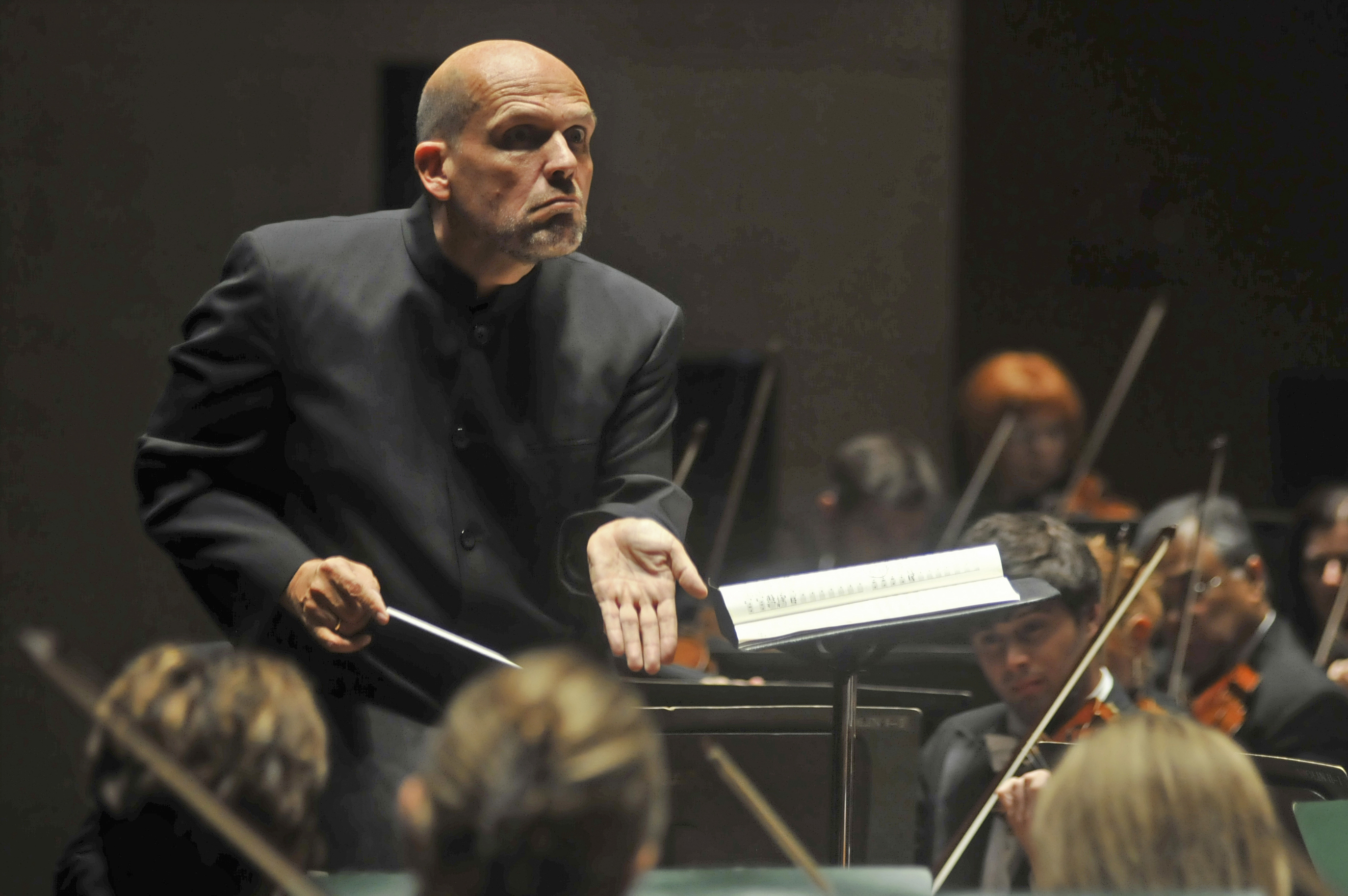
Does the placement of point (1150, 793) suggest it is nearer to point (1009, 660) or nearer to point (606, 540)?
point (606, 540)

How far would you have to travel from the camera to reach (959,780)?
213 cm

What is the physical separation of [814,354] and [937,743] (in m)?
2.60

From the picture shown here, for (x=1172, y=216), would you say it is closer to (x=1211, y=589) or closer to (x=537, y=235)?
(x=1211, y=589)

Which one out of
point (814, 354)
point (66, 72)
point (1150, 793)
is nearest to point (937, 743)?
point (1150, 793)

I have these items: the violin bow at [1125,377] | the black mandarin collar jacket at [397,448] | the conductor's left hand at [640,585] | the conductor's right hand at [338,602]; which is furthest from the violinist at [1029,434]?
the conductor's right hand at [338,602]

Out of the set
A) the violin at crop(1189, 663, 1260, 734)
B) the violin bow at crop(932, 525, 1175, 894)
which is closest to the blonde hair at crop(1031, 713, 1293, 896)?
the violin bow at crop(932, 525, 1175, 894)

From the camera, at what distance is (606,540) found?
153 cm

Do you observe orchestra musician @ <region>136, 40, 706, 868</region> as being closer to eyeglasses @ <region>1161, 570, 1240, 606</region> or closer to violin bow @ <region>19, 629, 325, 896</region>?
violin bow @ <region>19, 629, 325, 896</region>

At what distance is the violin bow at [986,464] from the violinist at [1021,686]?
173 cm

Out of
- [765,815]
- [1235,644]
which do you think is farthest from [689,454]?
[765,815]

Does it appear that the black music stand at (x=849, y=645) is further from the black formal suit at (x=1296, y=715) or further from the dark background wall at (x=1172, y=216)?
the dark background wall at (x=1172, y=216)

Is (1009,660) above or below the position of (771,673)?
above

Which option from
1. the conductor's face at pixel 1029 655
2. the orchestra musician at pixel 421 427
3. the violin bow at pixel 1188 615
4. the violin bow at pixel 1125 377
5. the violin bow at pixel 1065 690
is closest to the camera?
the violin bow at pixel 1065 690

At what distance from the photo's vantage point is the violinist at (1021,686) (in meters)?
2.08
